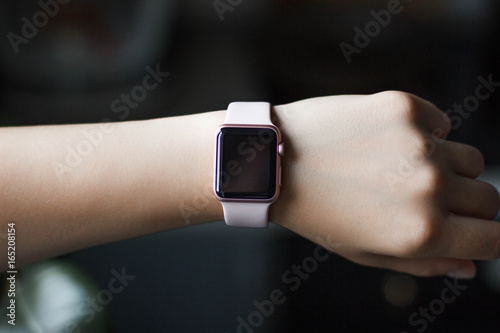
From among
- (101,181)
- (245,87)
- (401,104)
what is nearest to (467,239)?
(401,104)

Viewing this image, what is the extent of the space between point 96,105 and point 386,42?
24.1 inches

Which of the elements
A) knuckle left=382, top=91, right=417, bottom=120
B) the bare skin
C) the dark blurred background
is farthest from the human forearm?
the dark blurred background

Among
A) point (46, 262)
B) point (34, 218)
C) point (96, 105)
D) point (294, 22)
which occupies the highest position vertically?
point (294, 22)

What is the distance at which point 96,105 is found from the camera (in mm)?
987

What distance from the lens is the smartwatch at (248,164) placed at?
49 centimetres

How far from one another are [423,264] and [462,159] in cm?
14

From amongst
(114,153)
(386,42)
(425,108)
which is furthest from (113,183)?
(386,42)

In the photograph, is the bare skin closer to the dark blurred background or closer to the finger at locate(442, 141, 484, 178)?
the finger at locate(442, 141, 484, 178)

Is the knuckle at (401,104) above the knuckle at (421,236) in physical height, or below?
above

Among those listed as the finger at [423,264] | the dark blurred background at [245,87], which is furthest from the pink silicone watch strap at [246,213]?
the dark blurred background at [245,87]

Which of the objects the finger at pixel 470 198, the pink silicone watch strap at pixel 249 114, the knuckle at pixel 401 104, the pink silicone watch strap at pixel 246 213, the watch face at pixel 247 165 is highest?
the pink silicone watch strap at pixel 249 114

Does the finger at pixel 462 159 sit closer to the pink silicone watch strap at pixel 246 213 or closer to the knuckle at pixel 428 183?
the knuckle at pixel 428 183

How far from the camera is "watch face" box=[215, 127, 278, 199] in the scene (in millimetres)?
495

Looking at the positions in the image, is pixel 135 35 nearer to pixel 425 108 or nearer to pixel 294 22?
pixel 294 22
